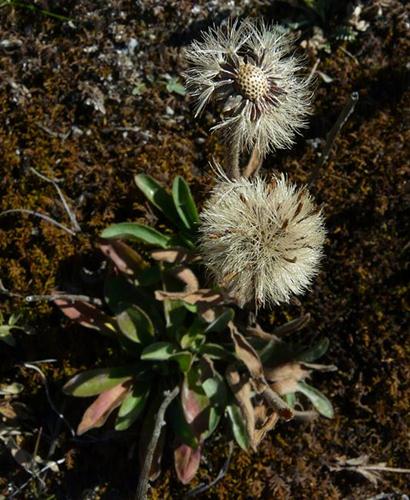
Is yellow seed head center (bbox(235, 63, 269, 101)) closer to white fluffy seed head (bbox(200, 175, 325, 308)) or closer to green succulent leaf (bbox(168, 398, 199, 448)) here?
white fluffy seed head (bbox(200, 175, 325, 308))

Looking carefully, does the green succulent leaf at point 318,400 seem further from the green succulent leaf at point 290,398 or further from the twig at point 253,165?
the twig at point 253,165

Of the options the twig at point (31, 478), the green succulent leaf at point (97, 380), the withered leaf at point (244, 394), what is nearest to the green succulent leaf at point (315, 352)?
the withered leaf at point (244, 394)

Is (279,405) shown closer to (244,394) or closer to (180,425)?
(244,394)

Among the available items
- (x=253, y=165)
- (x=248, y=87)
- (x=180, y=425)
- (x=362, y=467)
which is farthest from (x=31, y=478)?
(x=248, y=87)

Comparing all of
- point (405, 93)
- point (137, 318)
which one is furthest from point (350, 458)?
point (405, 93)

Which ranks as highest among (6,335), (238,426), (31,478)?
(238,426)

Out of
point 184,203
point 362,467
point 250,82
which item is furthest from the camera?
point 362,467

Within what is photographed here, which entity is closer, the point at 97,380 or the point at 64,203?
the point at 97,380
